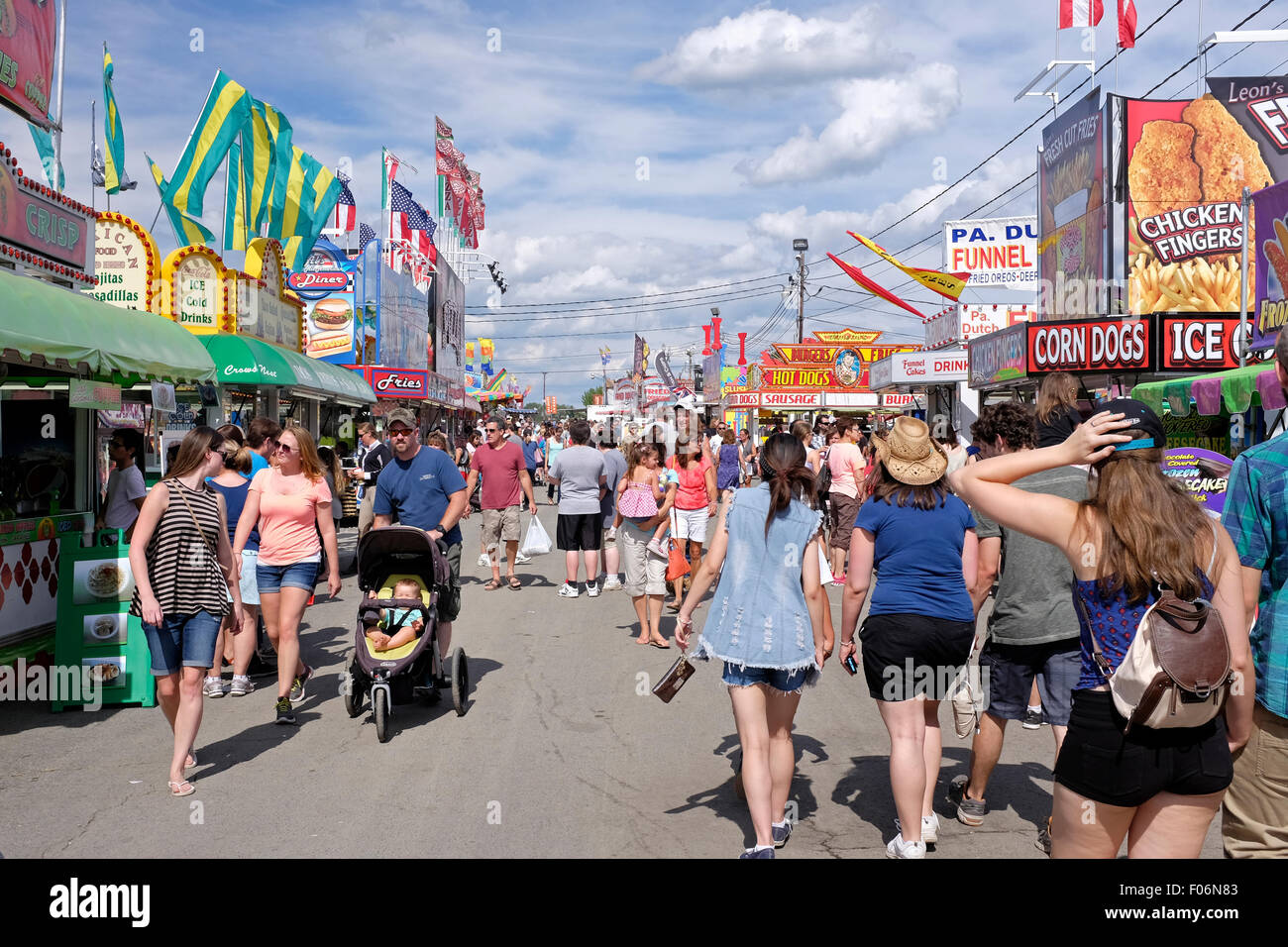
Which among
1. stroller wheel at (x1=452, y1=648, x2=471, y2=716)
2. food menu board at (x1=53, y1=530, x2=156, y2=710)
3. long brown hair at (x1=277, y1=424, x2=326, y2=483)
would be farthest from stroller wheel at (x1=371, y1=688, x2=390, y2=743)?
food menu board at (x1=53, y1=530, x2=156, y2=710)

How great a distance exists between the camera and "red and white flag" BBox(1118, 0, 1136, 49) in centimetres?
1847

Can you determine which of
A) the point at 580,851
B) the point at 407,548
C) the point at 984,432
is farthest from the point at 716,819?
the point at 407,548

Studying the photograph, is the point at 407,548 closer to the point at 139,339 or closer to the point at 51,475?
the point at 139,339

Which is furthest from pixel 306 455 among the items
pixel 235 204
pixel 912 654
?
pixel 235 204

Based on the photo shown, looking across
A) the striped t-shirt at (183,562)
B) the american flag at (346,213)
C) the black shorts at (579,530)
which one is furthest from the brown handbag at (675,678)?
the american flag at (346,213)

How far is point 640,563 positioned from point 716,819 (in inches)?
197

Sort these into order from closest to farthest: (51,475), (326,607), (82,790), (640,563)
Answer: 1. (82,790)
2. (51,475)
3. (640,563)
4. (326,607)

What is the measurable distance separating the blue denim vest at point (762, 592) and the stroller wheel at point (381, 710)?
252cm

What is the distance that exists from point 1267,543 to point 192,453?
5136mm

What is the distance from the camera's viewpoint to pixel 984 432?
17.8ft

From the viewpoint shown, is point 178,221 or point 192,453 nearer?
point 192,453

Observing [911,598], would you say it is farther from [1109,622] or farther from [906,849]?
[1109,622]

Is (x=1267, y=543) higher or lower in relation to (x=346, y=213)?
lower

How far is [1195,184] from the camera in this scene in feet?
62.5
